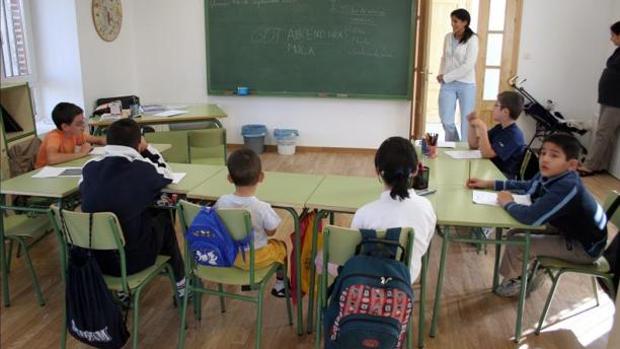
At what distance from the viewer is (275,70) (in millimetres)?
6508

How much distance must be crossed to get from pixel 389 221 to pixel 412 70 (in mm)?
4379

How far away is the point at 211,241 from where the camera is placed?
7.30 feet

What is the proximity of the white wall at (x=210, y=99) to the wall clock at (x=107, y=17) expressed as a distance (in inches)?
14.3

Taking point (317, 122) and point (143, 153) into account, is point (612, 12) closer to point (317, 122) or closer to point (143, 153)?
point (317, 122)

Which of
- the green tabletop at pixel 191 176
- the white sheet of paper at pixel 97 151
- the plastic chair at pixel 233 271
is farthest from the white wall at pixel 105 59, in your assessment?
the plastic chair at pixel 233 271

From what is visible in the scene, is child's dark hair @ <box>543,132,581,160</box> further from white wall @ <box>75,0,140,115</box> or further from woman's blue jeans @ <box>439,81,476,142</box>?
white wall @ <box>75,0,140,115</box>

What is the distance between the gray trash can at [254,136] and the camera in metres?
6.55

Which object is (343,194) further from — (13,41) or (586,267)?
(13,41)

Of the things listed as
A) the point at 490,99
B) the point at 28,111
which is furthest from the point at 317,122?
the point at 28,111

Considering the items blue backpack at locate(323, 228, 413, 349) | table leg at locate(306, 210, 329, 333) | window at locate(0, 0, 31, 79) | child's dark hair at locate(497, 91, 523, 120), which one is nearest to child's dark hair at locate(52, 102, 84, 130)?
table leg at locate(306, 210, 329, 333)

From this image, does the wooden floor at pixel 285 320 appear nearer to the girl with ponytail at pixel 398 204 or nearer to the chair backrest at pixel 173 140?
the girl with ponytail at pixel 398 204

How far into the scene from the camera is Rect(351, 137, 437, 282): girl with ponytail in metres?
2.14

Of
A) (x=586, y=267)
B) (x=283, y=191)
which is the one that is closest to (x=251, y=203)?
(x=283, y=191)

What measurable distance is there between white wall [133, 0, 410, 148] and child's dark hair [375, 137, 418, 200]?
437cm
